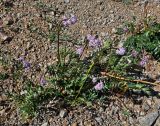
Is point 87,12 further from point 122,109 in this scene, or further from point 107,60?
point 122,109

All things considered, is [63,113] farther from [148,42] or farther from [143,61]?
[148,42]

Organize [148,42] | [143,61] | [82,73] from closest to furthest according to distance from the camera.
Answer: [82,73]
[143,61]
[148,42]

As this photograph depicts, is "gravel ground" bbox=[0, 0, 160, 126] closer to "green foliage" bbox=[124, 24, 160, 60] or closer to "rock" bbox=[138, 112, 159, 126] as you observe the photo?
"rock" bbox=[138, 112, 159, 126]

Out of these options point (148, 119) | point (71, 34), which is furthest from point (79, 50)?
point (148, 119)

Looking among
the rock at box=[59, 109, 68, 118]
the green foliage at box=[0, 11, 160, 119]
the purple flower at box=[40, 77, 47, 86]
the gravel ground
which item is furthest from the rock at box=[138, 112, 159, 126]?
the purple flower at box=[40, 77, 47, 86]

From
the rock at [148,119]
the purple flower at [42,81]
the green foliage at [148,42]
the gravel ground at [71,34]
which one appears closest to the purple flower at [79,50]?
the gravel ground at [71,34]

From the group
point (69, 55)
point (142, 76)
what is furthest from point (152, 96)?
point (69, 55)

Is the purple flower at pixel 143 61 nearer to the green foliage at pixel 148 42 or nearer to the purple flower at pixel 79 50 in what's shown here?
the green foliage at pixel 148 42

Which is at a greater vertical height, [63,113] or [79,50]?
[79,50]
